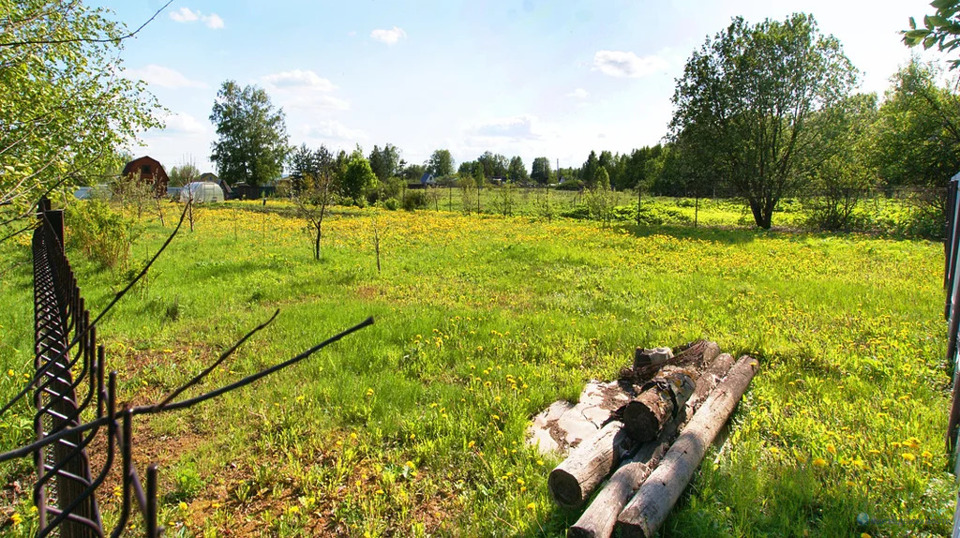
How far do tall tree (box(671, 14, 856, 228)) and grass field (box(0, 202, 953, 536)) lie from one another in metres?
10.3

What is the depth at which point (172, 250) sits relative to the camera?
14172mm

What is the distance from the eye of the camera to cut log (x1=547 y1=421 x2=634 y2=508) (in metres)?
3.29

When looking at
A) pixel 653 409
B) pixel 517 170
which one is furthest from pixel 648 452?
pixel 517 170

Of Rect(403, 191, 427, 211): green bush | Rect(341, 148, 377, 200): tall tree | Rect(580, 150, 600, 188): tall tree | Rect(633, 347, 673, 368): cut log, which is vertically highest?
Rect(580, 150, 600, 188): tall tree

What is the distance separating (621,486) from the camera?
3.23 meters

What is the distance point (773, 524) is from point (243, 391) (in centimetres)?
489

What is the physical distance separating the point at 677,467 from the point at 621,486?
1.51ft

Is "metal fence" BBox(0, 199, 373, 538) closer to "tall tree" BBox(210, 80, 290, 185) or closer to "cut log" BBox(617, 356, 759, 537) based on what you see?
"cut log" BBox(617, 356, 759, 537)

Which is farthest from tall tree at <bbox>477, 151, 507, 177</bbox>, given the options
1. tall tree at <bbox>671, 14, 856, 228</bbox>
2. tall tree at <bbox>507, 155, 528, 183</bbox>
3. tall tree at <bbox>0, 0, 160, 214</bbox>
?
tall tree at <bbox>0, 0, 160, 214</bbox>

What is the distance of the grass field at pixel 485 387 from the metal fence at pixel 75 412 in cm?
179

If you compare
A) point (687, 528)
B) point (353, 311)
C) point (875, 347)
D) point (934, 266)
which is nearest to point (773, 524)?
point (687, 528)

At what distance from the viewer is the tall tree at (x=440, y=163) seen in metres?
116

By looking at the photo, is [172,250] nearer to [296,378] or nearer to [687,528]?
[296,378]

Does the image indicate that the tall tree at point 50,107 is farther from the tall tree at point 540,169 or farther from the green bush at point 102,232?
the tall tree at point 540,169
